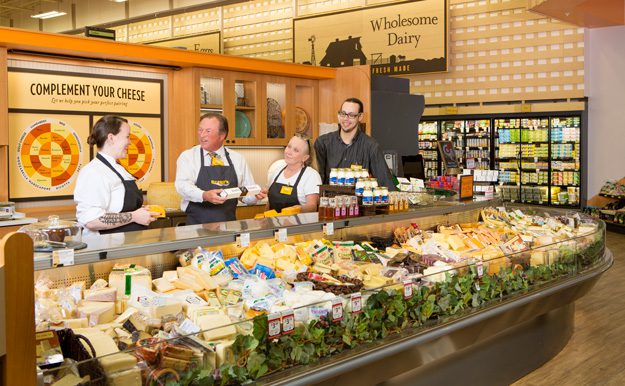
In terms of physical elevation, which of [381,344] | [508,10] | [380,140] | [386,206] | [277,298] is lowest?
[381,344]

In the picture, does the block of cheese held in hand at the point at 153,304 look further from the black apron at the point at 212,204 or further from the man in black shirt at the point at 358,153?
the man in black shirt at the point at 358,153

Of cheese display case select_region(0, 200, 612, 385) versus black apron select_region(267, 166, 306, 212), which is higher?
black apron select_region(267, 166, 306, 212)

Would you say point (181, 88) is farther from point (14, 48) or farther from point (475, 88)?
point (475, 88)

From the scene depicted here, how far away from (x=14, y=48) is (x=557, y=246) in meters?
4.51

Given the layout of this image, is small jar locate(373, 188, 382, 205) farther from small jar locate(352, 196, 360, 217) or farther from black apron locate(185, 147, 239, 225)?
black apron locate(185, 147, 239, 225)

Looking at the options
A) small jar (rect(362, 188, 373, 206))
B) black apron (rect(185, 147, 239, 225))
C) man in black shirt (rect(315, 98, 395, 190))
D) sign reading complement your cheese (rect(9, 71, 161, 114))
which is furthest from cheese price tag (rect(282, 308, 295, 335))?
sign reading complement your cheese (rect(9, 71, 161, 114))

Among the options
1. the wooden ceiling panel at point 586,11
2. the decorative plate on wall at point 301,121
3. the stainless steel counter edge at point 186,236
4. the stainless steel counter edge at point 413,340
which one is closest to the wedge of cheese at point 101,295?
the stainless steel counter edge at point 186,236

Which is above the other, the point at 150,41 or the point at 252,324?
the point at 150,41

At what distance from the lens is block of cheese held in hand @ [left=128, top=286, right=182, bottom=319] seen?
106 inches

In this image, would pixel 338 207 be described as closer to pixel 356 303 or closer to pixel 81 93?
pixel 356 303

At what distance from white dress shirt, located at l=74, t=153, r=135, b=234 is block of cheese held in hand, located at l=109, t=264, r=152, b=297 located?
0.70 meters

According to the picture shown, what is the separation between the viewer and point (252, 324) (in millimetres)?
2473

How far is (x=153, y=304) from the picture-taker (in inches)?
107

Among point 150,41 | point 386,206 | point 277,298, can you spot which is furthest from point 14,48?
point 150,41
